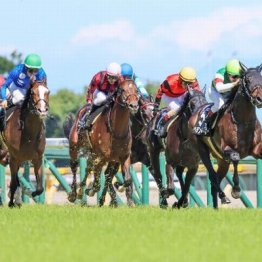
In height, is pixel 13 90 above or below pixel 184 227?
above

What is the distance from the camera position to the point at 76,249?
867 centimetres

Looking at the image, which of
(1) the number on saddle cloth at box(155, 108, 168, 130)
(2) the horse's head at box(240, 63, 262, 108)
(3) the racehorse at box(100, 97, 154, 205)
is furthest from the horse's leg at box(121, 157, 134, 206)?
(2) the horse's head at box(240, 63, 262, 108)

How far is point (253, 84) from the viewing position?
1300cm

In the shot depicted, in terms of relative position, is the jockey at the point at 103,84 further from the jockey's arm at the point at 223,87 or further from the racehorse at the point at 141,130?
the jockey's arm at the point at 223,87

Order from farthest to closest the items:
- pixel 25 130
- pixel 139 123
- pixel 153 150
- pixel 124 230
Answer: pixel 139 123, pixel 153 150, pixel 25 130, pixel 124 230

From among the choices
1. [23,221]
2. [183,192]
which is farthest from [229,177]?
[23,221]

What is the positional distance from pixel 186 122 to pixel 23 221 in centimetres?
434

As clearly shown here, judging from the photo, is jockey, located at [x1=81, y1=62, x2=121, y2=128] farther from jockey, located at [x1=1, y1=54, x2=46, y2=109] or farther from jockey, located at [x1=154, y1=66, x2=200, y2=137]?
jockey, located at [x1=1, y1=54, x2=46, y2=109]

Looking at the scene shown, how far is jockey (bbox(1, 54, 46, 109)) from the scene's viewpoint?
1515cm

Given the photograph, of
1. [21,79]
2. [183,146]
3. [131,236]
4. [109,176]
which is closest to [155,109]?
[109,176]

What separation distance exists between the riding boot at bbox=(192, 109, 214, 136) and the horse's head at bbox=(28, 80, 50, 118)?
6.55ft

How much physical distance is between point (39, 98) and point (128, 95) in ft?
4.14

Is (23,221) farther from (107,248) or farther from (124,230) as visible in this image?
(107,248)

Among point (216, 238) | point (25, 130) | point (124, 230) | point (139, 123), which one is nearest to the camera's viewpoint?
point (216, 238)
